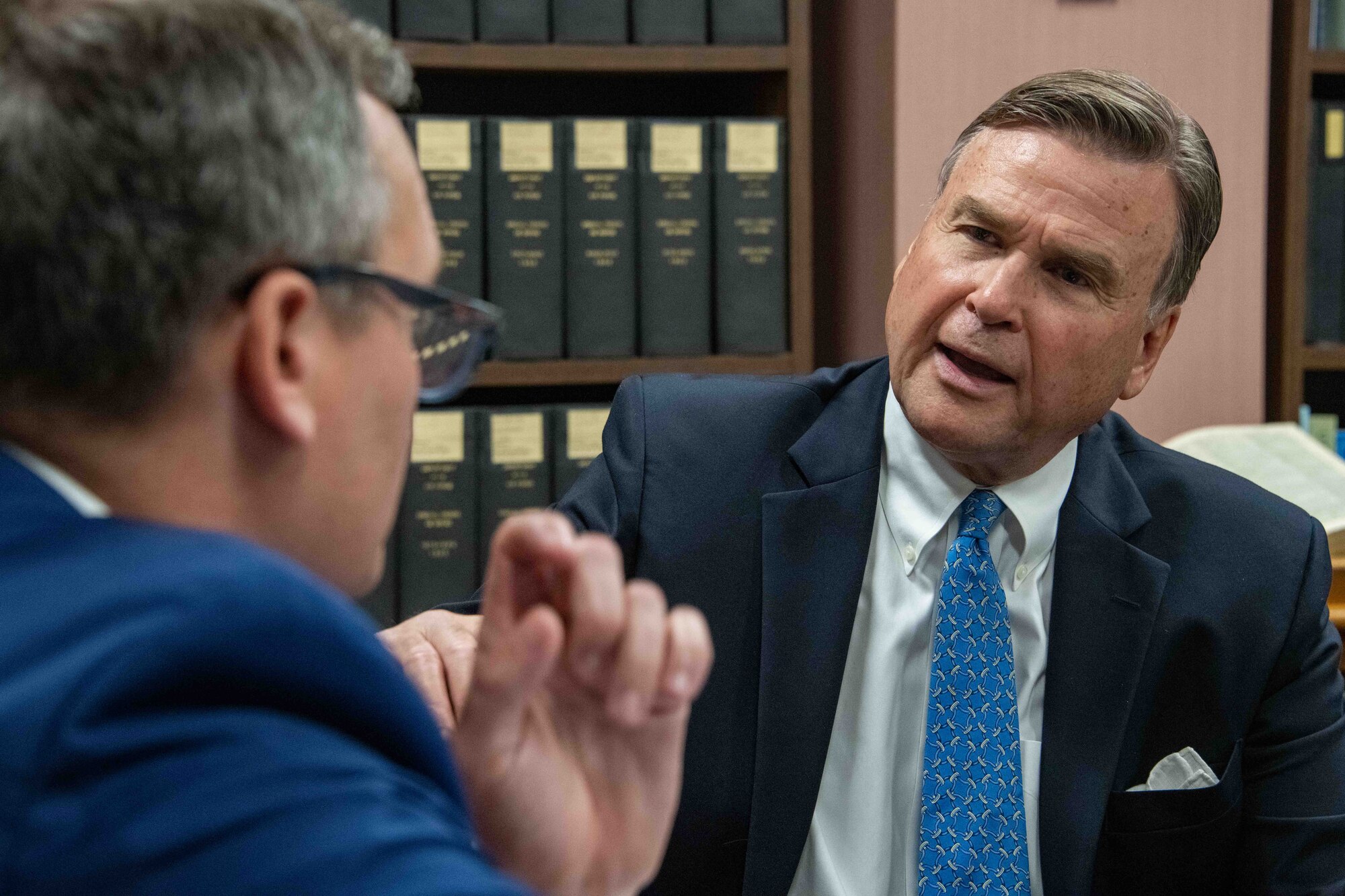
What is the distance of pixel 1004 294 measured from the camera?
1.27 m

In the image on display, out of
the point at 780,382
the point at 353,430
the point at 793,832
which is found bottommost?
the point at 793,832

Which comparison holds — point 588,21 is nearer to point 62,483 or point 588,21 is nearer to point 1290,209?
point 1290,209

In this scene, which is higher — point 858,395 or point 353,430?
point 353,430

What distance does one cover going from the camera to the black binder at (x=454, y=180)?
1981mm

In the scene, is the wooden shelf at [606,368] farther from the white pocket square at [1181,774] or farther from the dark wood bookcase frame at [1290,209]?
the white pocket square at [1181,774]

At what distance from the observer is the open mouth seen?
129cm

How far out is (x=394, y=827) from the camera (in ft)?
1.39

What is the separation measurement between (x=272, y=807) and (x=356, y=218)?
0.26 meters

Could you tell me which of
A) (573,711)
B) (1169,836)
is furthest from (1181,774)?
(573,711)

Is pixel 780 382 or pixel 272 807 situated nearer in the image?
pixel 272 807

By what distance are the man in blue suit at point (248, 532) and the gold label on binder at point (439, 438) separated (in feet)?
4.59

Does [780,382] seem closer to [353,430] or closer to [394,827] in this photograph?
[353,430]

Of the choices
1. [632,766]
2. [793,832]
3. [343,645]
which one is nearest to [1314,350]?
A: [793,832]

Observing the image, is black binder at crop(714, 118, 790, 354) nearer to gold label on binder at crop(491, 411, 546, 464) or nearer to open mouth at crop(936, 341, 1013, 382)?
gold label on binder at crop(491, 411, 546, 464)
